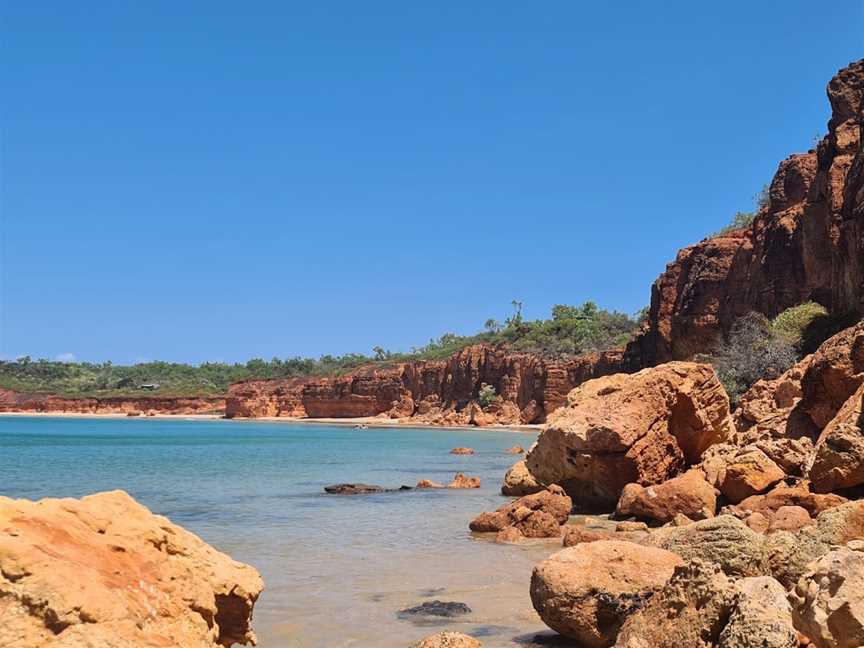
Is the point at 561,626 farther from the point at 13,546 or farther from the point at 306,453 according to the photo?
the point at 306,453

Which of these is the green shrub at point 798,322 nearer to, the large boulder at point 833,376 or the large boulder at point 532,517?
the large boulder at point 833,376

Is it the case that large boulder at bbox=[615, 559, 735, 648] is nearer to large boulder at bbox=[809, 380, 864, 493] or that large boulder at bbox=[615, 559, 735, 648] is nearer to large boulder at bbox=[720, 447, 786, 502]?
large boulder at bbox=[809, 380, 864, 493]

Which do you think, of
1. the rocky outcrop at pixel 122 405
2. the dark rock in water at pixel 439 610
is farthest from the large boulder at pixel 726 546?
the rocky outcrop at pixel 122 405

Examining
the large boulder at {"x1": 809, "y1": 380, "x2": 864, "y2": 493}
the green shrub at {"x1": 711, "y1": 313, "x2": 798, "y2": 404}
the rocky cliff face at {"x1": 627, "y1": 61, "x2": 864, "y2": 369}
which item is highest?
the rocky cliff face at {"x1": 627, "y1": 61, "x2": 864, "y2": 369}

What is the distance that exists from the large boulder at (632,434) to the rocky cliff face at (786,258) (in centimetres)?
1439

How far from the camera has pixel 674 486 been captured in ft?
44.8

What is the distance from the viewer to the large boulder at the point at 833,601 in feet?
16.2

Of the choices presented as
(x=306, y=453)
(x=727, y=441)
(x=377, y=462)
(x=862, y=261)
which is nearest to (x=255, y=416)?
(x=306, y=453)

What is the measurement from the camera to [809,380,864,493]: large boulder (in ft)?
36.1

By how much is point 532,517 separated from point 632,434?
3.26 meters

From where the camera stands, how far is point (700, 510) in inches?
511

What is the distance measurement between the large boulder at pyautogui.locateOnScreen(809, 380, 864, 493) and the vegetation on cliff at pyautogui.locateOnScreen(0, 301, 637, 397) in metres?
71.0

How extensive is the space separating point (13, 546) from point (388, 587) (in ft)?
20.9

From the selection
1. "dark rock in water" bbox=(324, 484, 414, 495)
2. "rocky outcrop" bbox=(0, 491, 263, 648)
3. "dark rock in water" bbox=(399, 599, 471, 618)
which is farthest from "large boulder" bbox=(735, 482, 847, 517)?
"dark rock in water" bbox=(324, 484, 414, 495)
